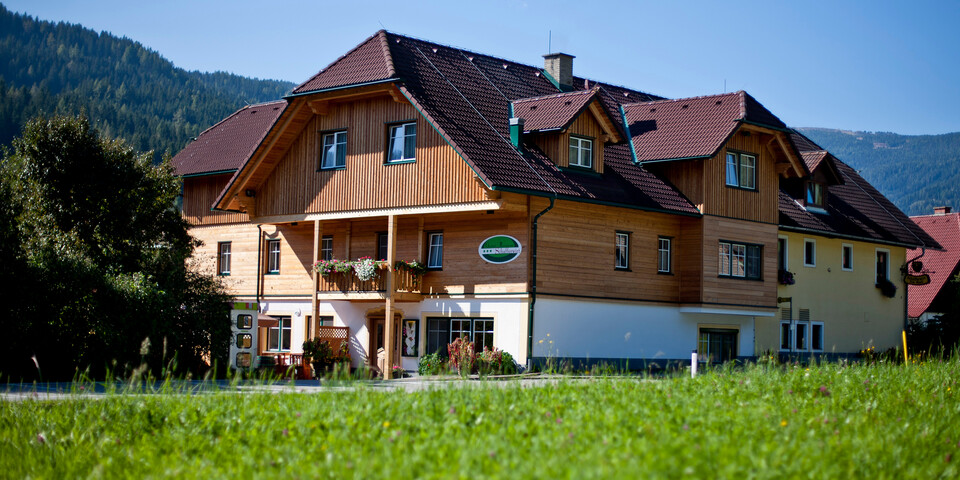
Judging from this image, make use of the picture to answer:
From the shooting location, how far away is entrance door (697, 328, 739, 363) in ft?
103

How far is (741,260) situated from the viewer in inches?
1240

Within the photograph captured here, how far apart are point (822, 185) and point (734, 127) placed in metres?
7.60

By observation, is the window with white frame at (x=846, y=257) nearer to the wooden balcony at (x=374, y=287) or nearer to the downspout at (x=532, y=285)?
the downspout at (x=532, y=285)

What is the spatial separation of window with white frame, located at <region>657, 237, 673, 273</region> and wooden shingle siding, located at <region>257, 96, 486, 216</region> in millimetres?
6560

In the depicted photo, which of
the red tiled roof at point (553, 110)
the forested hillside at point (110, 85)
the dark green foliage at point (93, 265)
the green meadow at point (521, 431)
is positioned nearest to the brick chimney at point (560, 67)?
the red tiled roof at point (553, 110)

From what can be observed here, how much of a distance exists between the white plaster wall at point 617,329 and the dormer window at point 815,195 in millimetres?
5955

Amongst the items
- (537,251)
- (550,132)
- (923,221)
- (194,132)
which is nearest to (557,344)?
(537,251)

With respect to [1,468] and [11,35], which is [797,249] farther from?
[11,35]

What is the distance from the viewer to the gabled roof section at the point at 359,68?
2831 centimetres

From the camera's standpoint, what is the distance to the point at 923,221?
51531 millimetres

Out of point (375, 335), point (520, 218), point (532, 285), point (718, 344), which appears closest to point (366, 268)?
point (375, 335)

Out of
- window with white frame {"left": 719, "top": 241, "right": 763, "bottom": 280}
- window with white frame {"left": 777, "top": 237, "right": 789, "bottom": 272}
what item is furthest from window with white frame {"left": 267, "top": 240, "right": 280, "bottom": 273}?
window with white frame {"left": 777, "top": 237, "right": 789, "bottom": 272}

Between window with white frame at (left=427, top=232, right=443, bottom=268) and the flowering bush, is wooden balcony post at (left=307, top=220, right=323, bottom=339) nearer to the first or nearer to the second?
the flowering bush

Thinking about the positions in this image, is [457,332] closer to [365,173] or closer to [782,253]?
[365,173]
